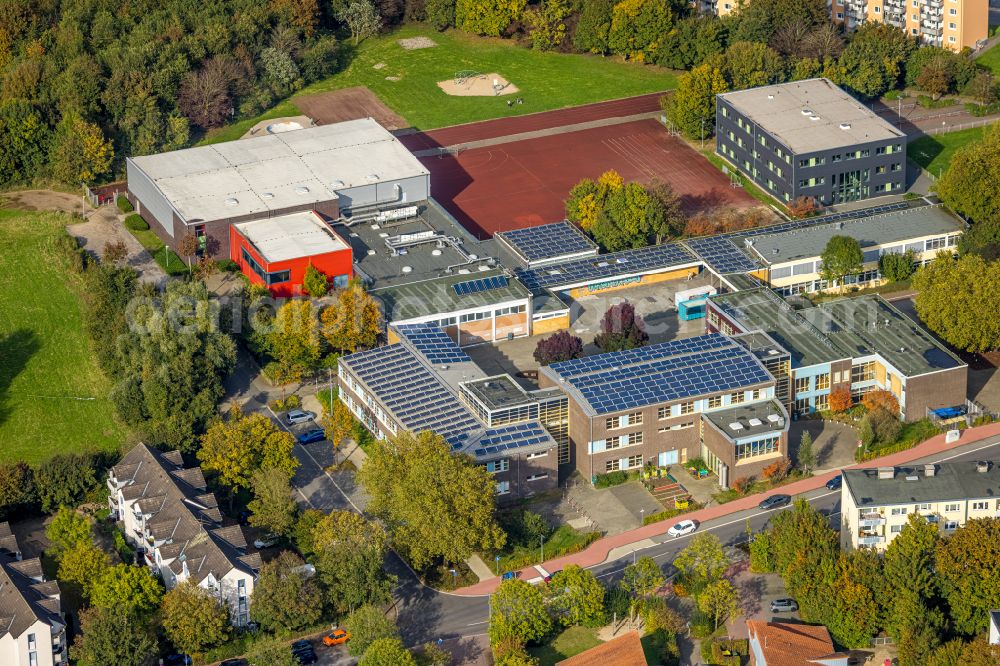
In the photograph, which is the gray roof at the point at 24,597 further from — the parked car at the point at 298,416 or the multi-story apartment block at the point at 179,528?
the parked car at the point at 298,416

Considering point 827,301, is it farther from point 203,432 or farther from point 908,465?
point 203,432

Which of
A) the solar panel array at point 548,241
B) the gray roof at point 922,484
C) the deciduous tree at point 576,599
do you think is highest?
the gray roof at point 922,484

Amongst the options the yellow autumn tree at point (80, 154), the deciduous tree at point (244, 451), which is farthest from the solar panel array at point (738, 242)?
the yellow autumn tree at point (80, 154)

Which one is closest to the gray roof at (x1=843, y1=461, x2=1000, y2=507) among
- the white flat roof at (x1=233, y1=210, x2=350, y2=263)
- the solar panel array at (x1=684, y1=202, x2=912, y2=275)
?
the solar panel array at (x1=684, y1=202, x2=912, y2=275)

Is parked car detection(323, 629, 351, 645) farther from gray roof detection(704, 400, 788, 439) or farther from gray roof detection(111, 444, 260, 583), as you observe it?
gray roof detection(704, 400, 788, 439)

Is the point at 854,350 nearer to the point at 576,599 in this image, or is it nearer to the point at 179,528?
the point at 576,599

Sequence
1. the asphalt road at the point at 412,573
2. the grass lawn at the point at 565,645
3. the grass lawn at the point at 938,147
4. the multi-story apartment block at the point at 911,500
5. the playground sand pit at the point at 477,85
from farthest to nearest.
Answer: the playground sand pit at the point at 477,85, the grass lawn at the point at 938,147, the multi-story apartment block at the point at 911,500, the asphalt road at the point at 412,573, the grass lawn at the point at 565,645

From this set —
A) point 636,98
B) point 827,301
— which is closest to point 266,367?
point 827,301

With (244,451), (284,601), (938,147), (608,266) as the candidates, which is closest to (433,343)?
(244,451)

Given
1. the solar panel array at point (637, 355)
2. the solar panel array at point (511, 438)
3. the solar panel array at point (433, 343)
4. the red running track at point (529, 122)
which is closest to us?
the solar panel array at point (511, 438)
